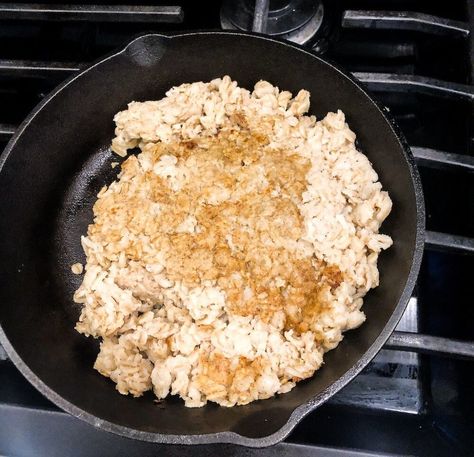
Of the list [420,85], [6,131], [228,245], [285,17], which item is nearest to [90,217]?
[6,131]

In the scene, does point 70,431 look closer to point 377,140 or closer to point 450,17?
point 377,140

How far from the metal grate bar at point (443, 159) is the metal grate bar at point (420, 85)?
0.18 meters

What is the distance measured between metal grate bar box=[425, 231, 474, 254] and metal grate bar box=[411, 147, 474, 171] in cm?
18

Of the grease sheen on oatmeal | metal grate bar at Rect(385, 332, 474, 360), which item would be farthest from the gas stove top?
the grease sheen on oatmeal

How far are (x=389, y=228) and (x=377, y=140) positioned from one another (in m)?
0.22

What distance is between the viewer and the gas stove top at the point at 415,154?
1260 millimetres

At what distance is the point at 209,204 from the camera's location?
55.1 inches

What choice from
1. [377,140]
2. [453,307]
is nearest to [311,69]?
[377,140]

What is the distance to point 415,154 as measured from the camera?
136 cm

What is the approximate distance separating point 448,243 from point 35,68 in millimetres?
1149

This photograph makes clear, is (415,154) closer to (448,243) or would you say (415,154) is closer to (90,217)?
(448,243)

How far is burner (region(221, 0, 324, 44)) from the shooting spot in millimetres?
1674

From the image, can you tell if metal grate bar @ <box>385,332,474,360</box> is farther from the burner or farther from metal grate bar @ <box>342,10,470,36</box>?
the burner

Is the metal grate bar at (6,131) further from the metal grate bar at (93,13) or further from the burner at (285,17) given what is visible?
the burner at (285,17)
